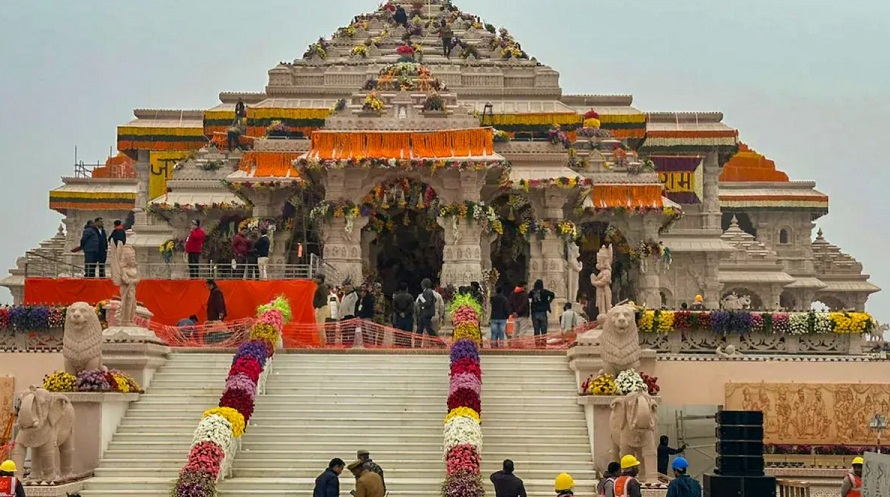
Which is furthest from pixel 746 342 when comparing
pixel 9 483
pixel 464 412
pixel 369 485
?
pixel 9 483

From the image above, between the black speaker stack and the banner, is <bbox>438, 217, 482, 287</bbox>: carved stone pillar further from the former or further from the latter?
the black speaker stack

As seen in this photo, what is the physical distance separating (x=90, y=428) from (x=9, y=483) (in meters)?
5.28

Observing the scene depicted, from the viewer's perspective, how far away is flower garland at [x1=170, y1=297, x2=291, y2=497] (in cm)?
2591

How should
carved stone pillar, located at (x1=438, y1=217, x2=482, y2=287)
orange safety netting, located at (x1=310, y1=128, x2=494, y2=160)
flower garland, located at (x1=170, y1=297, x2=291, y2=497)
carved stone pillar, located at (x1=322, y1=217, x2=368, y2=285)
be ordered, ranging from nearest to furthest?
flower garland, located at (x1=170, y1=297, x2=291, y2=497) → carved stone pillar, located at (x1=438, y1=217, x2=482, y2=287) → orange safety netting, located at (x1=310, y1=128, x2=494, y2=160) → carved stone pillar, located at (x1=322, y1=217, x2=368, y2=285)

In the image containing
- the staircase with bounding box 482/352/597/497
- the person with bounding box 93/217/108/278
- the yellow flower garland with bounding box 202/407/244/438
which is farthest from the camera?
the person with bounding box 93/217/108/278

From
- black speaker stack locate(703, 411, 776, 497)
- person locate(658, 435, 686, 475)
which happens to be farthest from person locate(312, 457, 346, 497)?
person locate(658, 435, 686, 475)

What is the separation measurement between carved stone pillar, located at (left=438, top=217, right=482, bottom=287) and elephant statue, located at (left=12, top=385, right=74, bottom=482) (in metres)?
16.0

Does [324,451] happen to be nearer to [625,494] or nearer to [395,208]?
[625,494]

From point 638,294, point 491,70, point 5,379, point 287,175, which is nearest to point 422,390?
point 5,379

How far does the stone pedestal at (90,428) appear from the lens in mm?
28172

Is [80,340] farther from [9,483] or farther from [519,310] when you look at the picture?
[519,310]

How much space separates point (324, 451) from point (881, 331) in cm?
1583

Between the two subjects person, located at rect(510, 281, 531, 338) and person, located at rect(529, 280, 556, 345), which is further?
person, located at rect(510, 281, 531, 338)

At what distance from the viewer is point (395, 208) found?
44281 mm
